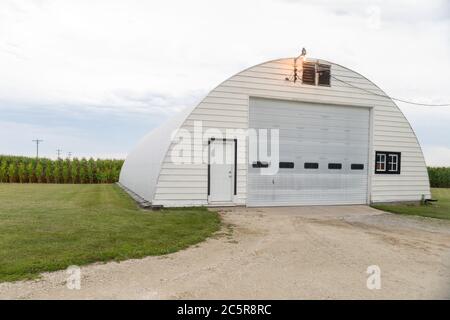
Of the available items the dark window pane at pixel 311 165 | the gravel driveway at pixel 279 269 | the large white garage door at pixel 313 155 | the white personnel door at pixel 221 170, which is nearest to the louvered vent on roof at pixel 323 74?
the large white garage door at pixel 313 155

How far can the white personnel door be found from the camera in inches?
429

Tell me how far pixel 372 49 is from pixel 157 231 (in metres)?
9.36

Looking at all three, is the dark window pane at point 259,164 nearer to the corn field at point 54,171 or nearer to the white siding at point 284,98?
the white siding at point 284,98

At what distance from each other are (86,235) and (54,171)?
24.3m

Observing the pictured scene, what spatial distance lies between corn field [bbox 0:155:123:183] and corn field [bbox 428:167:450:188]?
29.2 metres

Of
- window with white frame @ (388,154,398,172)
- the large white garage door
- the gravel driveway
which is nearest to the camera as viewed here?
the gravel driveway

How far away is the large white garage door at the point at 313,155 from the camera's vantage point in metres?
11.6

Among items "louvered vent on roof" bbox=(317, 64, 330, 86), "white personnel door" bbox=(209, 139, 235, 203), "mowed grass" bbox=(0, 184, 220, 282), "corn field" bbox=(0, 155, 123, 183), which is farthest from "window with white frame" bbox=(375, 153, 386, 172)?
"corn field" bbox=(0, 155, 123, 183)

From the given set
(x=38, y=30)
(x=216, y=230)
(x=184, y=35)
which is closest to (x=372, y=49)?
(x=184, y=35)

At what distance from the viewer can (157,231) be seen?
7.11 metres

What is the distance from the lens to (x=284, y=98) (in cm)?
1173

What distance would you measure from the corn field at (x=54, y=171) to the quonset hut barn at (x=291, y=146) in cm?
1774

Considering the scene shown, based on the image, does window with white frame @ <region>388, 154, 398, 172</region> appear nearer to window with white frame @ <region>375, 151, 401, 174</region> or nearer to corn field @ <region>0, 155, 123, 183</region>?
window with white frame @ <region>375, 151, 401, 174</region>

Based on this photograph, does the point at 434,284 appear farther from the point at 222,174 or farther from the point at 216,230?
the point at 222,174
